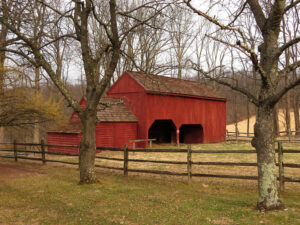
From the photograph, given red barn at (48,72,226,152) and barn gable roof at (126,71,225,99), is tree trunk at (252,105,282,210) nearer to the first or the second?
red barn at (48,72,226,152)

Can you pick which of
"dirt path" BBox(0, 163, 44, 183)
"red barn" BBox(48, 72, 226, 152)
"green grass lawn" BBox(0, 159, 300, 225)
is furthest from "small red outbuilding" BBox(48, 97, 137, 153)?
"green grass lawn" BBox(0, 159, 300, 225)

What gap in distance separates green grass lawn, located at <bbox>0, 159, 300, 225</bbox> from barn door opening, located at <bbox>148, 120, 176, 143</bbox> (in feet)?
57.3

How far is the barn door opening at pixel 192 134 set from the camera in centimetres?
2677

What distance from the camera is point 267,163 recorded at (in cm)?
591

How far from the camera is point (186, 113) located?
24500 mm

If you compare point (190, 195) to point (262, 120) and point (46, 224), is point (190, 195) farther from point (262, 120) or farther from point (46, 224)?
point (46, 224)

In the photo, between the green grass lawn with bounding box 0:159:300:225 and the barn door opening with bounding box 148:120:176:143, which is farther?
the barn door opening with bounding box 148:120:176:143

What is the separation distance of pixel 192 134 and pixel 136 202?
2087cm

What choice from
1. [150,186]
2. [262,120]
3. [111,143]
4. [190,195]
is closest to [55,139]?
[111,143]

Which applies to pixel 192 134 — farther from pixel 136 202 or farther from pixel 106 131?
pixel 136 202

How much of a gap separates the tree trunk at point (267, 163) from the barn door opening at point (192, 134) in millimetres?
20683

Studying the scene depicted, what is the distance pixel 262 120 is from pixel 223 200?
2.40 m

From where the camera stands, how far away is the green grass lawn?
577 cm

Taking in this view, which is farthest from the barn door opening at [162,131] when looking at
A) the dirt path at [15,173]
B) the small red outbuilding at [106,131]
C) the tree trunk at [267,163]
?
A: the tree trunk at [267,163]
